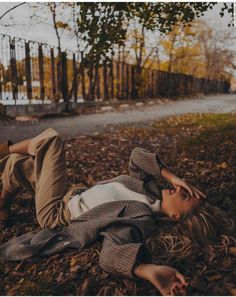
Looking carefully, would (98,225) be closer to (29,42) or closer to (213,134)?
(213,134)

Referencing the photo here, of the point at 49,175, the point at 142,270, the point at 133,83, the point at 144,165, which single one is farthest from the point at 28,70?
the point at 142,270

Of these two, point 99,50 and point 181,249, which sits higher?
point 99,50

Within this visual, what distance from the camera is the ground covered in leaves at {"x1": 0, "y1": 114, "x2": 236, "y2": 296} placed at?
2393 millimetres

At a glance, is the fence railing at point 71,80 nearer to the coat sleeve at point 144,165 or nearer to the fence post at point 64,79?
the fence post at point 64,79

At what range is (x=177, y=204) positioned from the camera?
2.72 metres

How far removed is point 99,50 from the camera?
7.86 metres

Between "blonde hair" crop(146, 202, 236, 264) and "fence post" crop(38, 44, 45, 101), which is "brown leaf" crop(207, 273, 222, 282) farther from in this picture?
"fence post" crop(38, 44, 45, 101)

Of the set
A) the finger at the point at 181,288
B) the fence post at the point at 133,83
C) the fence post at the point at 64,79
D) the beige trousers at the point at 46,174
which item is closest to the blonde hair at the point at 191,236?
the finger at the point at 181,288

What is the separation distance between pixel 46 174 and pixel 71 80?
9.39 m

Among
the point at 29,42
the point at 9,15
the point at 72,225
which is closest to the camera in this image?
the point at 72,225

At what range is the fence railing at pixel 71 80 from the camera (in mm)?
9133

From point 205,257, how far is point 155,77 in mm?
14220

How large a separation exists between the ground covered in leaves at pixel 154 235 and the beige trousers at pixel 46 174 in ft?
1.16

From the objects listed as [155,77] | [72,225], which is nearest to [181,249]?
[72,225]
